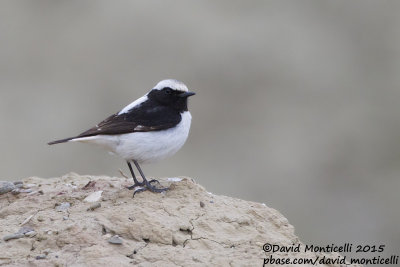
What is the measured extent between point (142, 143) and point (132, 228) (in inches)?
49.5

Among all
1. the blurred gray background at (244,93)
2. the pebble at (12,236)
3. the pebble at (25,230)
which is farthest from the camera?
the blurred gray background at (244,93)

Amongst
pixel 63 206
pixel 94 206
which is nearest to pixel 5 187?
pixel 63 206

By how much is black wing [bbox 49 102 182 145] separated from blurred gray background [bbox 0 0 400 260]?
360 inches

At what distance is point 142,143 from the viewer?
23.7 ft

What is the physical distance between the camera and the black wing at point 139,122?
7258 millimetres

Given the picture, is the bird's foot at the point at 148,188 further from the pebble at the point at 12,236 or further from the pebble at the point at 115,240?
the pebble at the point at 12,236

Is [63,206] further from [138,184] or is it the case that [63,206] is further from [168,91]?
[168,91]

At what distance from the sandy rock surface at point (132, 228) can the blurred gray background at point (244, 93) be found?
9342 mm

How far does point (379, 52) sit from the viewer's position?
2352 cm

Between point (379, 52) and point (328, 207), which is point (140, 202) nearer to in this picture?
point (328, 207)

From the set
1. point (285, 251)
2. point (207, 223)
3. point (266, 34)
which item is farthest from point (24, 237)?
point (266, 34)

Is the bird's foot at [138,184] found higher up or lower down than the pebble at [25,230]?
higher up

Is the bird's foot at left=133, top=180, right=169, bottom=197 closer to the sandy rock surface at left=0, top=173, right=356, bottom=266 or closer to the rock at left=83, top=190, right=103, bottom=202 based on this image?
the sandy rock surface at left=0, top=173, right=356, bottom=266

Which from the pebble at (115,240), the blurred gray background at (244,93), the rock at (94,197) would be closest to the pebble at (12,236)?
the pebble at (115,240)
